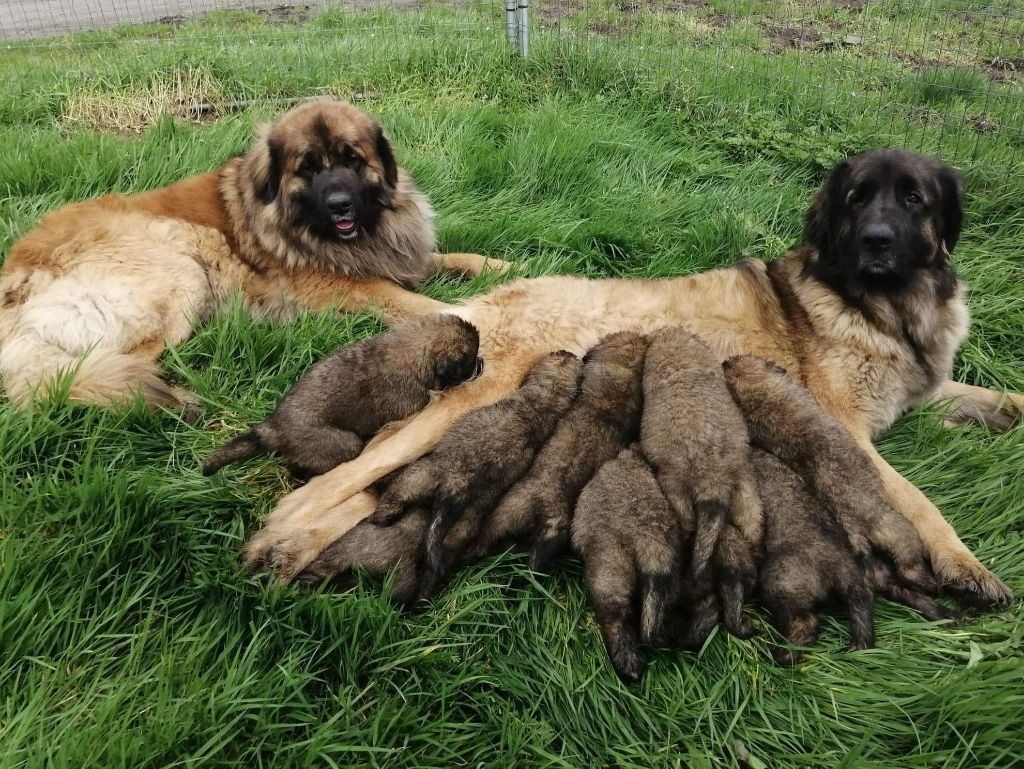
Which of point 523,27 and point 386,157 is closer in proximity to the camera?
point 386,157

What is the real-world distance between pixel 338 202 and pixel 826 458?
2782 millimetres

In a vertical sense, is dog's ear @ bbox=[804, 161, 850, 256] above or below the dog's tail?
above

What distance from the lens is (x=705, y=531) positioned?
2305 millimetres

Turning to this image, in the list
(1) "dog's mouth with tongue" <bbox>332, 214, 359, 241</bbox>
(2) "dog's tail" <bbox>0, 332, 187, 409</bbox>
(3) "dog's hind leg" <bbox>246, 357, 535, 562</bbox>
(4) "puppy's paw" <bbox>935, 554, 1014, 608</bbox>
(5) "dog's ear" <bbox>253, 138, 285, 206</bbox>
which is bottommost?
(4) "puppy's paw" <bbox>935, 554, 1014, 608</bbox>

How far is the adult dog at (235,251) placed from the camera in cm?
330

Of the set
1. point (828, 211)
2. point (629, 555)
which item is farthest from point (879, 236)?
point (629, 555)

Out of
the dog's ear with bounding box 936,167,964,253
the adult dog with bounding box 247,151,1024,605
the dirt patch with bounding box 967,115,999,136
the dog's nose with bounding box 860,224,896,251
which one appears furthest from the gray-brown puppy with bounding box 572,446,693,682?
the dirt patch with bounding box 967,115,999,136

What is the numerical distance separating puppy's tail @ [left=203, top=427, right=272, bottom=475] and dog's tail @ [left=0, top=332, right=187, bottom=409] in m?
0.48

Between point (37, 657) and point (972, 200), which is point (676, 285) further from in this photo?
point (37, 657)

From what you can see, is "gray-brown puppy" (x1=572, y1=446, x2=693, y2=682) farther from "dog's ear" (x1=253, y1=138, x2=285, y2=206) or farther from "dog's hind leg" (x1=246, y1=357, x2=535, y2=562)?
"dog's ear" (x1=253, y1=138, x2=285, y2=206)

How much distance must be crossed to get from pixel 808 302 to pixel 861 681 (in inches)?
73.6

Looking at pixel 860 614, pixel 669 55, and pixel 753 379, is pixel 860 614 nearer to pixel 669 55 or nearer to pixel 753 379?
pixel 753 379

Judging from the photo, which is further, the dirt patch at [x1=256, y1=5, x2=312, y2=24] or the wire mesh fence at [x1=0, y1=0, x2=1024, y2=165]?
the dirt patch at [x1=256, y1=5, x2=312, y2=24]

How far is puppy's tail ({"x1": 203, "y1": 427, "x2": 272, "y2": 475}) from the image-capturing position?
2554mm
